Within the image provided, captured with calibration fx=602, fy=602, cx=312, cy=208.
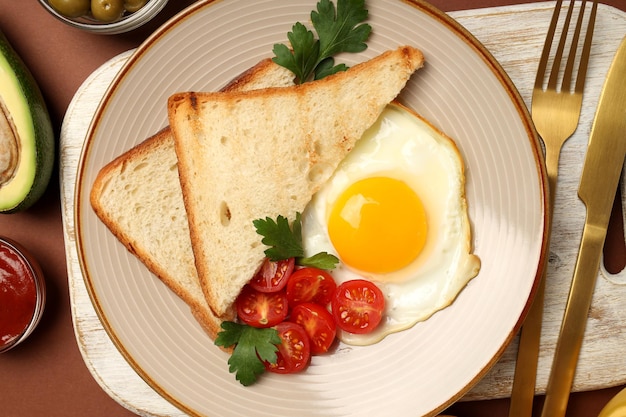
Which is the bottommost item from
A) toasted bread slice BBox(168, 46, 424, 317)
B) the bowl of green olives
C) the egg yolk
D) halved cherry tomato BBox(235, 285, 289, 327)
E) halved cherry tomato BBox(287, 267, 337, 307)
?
halved cherry tomato BBox(235, 285, 289, 327)

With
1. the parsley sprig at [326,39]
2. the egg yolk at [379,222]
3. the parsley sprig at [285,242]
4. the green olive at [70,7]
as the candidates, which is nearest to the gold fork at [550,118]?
the egg yolk at [379,222]

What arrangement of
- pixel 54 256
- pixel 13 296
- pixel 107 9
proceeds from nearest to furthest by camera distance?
pixel 107 9
pixel 13 296
pixel 54 256

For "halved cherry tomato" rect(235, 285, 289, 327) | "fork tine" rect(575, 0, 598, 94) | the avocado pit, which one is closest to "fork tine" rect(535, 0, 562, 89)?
"fork tine" rect(575, 0, 598, 94)

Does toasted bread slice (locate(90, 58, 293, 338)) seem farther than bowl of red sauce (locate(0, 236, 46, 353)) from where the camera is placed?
No

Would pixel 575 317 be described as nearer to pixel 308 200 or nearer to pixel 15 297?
pixel 308 200

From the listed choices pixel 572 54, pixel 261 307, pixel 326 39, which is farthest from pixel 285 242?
pixel 572 54

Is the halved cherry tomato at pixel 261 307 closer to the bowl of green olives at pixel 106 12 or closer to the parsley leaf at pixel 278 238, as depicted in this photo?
the parsley leaf at pixel 278 238

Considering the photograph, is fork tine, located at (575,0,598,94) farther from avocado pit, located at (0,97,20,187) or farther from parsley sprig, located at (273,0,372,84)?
avocado pit, located at (0,97,20,187)
